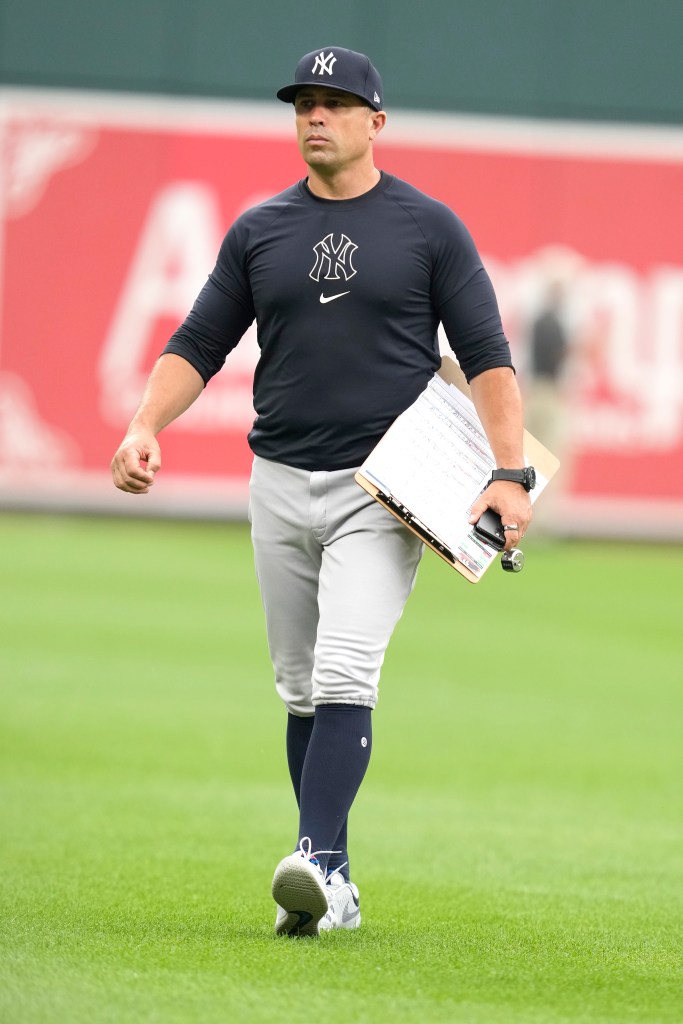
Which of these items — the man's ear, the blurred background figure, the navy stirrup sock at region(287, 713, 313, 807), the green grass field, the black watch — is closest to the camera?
the green grass field

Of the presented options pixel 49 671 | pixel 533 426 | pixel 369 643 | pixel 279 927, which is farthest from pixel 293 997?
pixel 533 426

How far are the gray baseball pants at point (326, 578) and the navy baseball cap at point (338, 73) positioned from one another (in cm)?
103

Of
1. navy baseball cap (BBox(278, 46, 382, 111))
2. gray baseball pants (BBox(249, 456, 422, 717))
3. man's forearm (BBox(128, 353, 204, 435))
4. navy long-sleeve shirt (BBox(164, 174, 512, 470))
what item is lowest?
gray baseball pants (BBox(249, 456, 422, 717))

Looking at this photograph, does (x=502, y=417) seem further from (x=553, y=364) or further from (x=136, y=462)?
(x=553, y=364)

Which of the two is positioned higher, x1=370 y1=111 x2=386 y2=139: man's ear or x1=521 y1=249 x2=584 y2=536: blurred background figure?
x1=370 y1=111 x2=386 y2=139: man's ear

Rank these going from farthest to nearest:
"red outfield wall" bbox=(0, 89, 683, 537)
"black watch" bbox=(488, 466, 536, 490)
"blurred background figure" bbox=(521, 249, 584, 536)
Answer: "red outfield wall" bbox=(0, 89, 683, 537) → "blurred background figure" bbox=(521, 249, 584, 536) → "black watch" bbox=(488, 466, 536, 490)

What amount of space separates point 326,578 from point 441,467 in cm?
44

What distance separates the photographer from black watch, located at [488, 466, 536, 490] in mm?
4844

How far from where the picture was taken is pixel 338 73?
15.8ft

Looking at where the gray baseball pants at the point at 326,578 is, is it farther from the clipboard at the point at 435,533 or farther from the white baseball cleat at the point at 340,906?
the white baseball cleat at the point at 340,906

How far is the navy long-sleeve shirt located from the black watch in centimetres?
29

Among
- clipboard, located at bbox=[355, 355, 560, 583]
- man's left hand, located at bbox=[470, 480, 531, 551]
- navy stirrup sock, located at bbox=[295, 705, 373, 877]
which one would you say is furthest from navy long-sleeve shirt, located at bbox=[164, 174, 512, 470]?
navy stirrup sock, located at bbox=[295, 705, 373, 877]

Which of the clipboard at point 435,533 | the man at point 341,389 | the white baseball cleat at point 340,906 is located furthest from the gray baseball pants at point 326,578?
the white baseball cleat at point 340,906

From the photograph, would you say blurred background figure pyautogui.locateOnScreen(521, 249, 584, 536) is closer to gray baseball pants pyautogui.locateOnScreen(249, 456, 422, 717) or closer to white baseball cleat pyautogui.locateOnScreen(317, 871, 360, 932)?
gray baseball pants pyautogui.locateOnScreen(249, 456, 422, 717)
